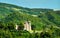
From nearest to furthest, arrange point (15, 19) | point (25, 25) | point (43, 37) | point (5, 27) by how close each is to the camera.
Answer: point (43, 37), point (5, 27), point (25, 25), point (15, 19)

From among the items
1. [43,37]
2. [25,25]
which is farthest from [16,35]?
[25,25]

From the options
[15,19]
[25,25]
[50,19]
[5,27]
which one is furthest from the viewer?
[50,19]

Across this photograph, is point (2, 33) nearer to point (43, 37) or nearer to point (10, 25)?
point (43, 37)

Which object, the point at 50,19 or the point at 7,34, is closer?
the point at 7,34

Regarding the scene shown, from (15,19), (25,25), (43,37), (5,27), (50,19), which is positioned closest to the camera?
(43,37)

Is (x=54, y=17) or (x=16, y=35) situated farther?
(x=54, y=17)

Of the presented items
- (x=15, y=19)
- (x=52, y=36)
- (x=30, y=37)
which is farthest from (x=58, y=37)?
(x=15, y=19)

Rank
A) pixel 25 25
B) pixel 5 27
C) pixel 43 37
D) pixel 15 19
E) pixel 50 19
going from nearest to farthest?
pixel 43 37, pixel 5 27, pixel 25 25, pixel 15 19, pixel 50 19

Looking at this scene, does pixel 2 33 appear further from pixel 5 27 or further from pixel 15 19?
pixel 15 19
